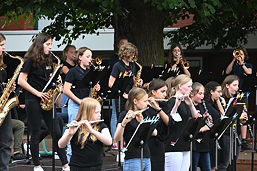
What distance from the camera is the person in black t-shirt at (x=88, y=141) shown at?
796 centimetres

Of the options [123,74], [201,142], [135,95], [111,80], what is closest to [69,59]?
[111,80]

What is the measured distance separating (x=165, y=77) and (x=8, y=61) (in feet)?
8.06

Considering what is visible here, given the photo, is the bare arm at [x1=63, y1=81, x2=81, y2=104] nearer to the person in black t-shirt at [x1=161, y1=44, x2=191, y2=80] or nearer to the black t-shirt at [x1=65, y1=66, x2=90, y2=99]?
the black t-shirt at [x1=65, y1=66, x2=90, y2=99]

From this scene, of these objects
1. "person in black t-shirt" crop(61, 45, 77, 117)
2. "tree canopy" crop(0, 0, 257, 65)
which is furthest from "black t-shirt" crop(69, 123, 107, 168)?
"tree canopy" crop(0, 0, 257, 65)

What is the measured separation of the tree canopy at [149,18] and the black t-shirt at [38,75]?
272 centimetres

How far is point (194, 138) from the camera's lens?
29.6 ft

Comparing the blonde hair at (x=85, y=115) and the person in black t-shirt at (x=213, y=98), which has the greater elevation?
the person in black t-shirt at (x=213, y=98)

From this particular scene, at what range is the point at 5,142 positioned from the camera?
29.3 feet

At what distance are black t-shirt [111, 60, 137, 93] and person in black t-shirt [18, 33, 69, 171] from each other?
50.2 inches

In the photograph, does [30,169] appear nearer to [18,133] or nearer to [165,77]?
[18,133]

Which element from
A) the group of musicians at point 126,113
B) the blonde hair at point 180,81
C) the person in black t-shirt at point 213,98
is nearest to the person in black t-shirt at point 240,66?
the group of musicians at point 126,113

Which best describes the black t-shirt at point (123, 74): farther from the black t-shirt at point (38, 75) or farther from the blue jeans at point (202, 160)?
the blue jeans at point (202, 160)

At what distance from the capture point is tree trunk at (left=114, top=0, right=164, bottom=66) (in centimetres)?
1405

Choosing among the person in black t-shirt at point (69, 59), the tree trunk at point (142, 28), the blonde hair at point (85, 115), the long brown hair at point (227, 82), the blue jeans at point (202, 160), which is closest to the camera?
the blonde hair at point (85, 115)
